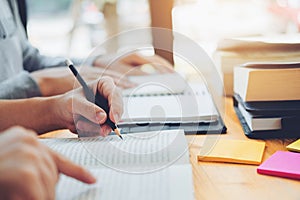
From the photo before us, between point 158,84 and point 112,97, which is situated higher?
point 112,97

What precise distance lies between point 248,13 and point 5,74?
75 centimetres

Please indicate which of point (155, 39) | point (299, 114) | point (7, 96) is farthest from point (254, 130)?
point (7, 96)

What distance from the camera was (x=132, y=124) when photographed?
0.76 meters

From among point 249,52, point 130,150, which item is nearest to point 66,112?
point 130,150

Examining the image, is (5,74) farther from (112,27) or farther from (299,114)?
(112,27)

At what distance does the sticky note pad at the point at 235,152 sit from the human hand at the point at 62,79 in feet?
1.22

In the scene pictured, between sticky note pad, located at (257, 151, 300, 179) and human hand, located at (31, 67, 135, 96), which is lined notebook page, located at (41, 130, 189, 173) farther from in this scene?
human hand, located at (31, 67, 135, 96)

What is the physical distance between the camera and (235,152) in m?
0.64

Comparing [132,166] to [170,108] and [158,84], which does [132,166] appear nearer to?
[170,108]

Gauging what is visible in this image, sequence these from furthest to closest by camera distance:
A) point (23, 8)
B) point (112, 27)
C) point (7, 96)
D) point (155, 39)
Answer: point (112, 27) < point (23, 8) < point (155, 39) < point (7, 96)

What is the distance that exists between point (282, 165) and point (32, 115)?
0.45m

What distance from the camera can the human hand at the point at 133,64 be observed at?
111cm

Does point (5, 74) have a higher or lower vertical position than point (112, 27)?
Result: higher

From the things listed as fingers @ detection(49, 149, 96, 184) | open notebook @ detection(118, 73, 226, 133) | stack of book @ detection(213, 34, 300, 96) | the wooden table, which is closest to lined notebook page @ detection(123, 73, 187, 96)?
open notebook @ detection(118, 73, 226, 133)
